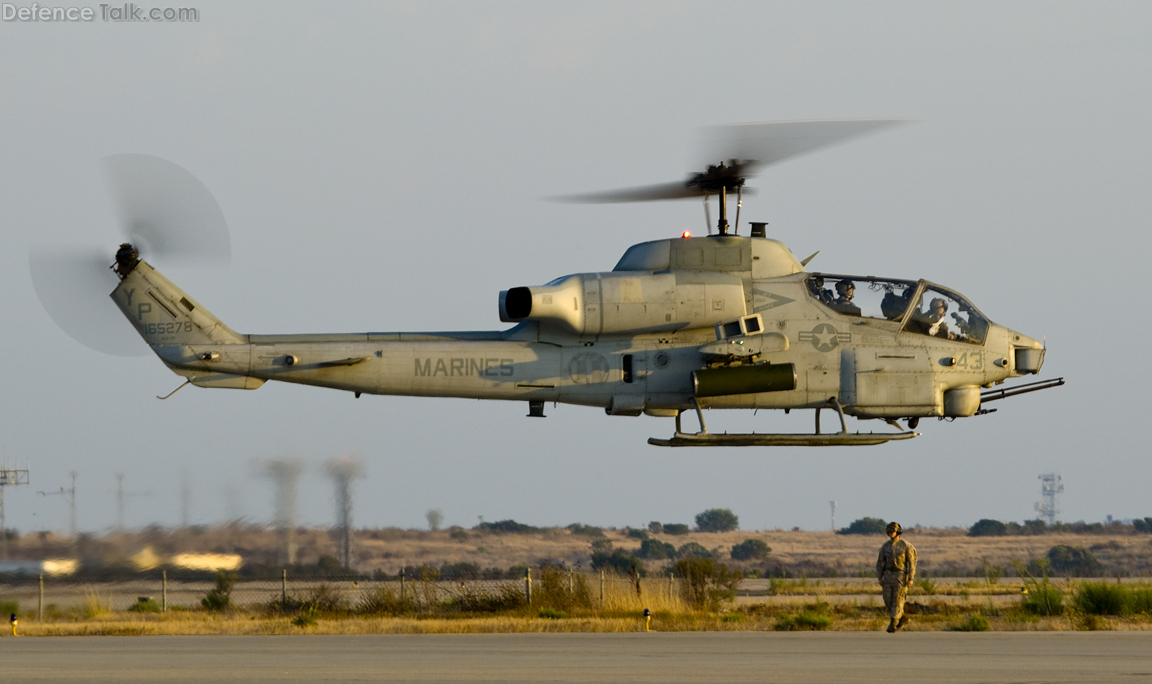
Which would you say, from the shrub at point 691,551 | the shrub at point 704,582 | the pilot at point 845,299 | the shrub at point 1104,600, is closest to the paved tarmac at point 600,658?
the pilot at point 845,299

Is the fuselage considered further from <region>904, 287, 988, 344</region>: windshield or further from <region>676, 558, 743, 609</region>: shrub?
<region>676, 558, 743, 609</region>: shrub

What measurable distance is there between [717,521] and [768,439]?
58.5m

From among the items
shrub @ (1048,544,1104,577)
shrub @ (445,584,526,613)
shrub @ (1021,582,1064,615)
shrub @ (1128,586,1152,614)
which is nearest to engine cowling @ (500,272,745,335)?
shrub @ (445,584,526,613)

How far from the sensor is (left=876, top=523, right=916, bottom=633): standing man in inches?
619

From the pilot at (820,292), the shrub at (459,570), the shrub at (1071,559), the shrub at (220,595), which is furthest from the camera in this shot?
the shrub at (1071,559)

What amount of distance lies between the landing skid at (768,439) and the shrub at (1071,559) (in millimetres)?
36543

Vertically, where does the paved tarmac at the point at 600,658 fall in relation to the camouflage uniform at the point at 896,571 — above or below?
below

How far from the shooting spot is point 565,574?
24.2 metres

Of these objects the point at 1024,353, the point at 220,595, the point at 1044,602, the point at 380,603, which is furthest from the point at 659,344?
the point at 220,595

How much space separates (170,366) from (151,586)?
26.1 ft

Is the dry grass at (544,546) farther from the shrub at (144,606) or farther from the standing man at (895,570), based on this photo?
the standing man at (895,570)

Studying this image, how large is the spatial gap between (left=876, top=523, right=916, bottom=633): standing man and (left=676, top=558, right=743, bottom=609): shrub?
7972 mm

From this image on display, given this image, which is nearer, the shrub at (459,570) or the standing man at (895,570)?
the standing man at (895,570)

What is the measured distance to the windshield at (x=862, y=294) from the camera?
19234 millimetres
